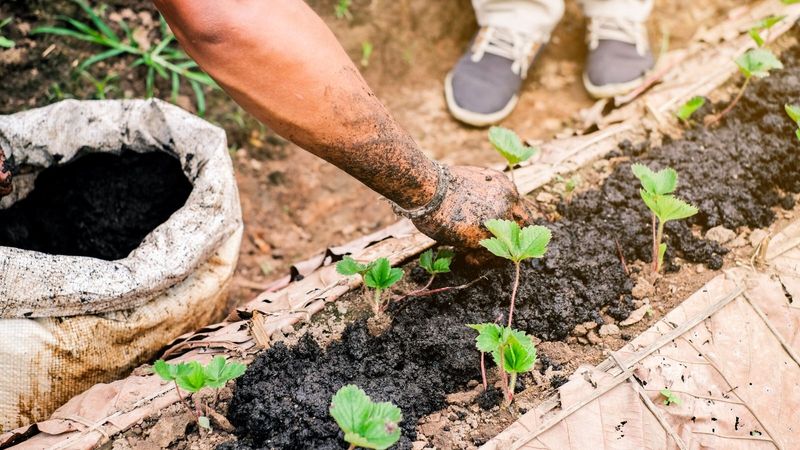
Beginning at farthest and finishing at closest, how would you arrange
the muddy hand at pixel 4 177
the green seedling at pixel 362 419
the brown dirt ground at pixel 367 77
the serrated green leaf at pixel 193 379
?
the brown dirt ground at pixel 367 77 < the muddy hand at pixel 4 177 < the serrated green leaf at pixel 193 379 < the green seedling at pixel 362 419

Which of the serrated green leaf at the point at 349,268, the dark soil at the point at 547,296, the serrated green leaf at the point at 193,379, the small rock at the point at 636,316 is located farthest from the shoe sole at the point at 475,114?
the serrated green leaf at the point at 193,379

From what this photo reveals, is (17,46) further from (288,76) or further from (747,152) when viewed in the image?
(747,152)

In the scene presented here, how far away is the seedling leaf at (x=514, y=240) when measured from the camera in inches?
57.4

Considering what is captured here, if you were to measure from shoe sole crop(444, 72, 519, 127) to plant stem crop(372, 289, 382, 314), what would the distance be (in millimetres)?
1393

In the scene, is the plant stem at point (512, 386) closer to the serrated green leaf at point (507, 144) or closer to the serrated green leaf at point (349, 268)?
the serrated green leaf at point (349, 268)

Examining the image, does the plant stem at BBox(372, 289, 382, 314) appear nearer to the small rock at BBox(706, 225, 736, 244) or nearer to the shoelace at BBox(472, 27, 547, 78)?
the small rock at BBox(706, 225, 736, 244)

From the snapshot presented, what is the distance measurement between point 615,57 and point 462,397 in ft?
6.44

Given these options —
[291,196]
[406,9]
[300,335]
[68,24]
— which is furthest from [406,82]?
[300,335]

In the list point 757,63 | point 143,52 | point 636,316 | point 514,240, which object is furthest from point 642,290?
point 143,52

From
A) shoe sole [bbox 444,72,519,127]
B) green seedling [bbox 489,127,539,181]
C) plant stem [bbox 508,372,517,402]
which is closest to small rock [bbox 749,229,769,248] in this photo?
green seedling [bbox 489,127,539,181]

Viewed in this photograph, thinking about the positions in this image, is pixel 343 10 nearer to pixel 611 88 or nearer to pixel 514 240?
pixel 611 88

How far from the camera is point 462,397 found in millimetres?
1536

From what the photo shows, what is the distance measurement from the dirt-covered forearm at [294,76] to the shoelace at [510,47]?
1654 mm

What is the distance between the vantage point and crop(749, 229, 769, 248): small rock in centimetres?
184
